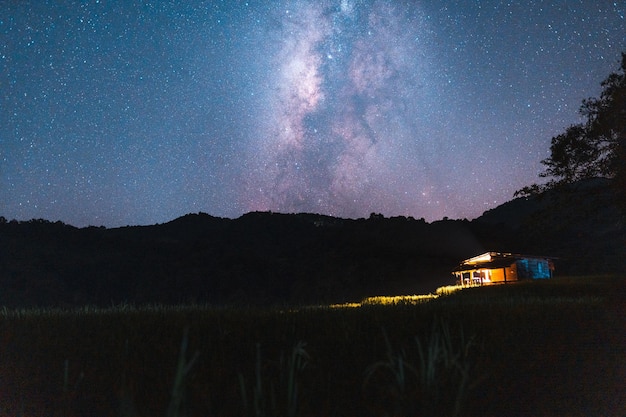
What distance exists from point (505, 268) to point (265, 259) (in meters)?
53.5

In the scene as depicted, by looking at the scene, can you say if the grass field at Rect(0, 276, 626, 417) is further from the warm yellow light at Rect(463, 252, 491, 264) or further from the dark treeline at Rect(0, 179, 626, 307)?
the dark treeline at Rect(0, 179, 626, 307)

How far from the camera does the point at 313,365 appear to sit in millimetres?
4508

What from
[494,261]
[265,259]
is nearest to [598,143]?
[494,261]

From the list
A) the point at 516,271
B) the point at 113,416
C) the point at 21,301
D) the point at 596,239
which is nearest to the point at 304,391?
the point at 113,416

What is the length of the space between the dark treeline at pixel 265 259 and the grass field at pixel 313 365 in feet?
170

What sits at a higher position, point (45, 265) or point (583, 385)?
point (45, 265)

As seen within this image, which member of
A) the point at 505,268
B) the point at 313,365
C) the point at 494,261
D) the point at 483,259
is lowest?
the point at 313,365

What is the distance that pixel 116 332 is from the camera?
657 centimetres

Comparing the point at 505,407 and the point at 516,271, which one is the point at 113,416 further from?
the point at 516,271

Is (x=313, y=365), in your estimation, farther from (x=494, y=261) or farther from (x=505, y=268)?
(x=505, y=268)

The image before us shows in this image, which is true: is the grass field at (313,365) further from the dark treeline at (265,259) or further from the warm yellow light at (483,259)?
the dark treeline at (265,259)

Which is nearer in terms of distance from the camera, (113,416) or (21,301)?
(113,416)

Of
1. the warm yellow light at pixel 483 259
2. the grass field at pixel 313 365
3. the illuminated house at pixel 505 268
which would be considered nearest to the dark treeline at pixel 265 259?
the warm yellow light at pixel 483 259

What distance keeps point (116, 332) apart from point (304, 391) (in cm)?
383
